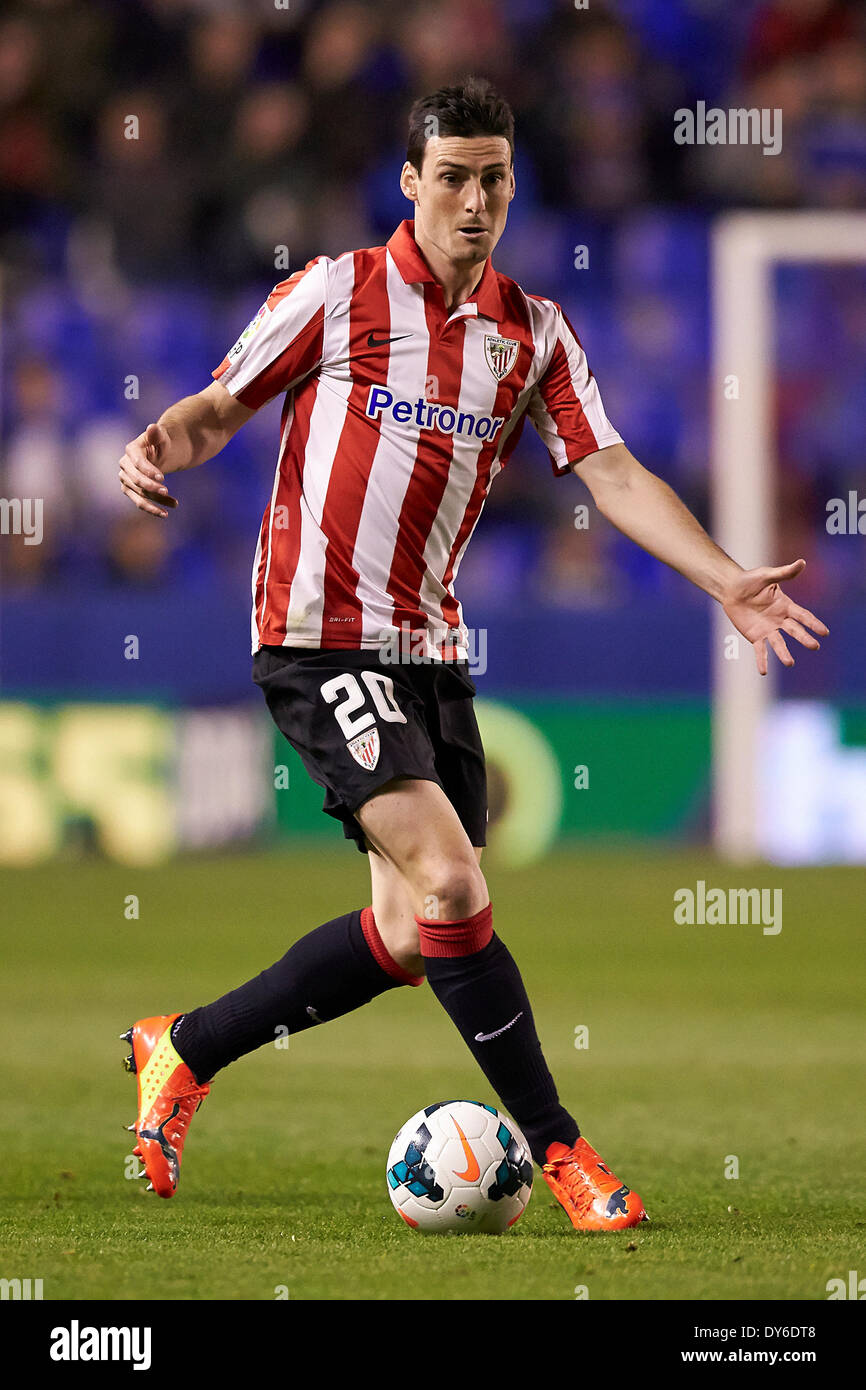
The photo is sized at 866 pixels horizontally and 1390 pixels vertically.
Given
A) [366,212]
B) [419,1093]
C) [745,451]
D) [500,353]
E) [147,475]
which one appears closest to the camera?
[147,475]

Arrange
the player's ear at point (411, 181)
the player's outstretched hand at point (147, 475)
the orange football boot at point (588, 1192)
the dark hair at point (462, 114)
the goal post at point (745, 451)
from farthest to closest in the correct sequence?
the goal post at point (745, 451)
the player's ear at point (411, 181)
the dark hair at point (462, 114)
the orange football boot at point (588, 1192)
the player's outstretched hand at point (147, 475)

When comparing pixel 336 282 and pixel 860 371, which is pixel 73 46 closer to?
pixel 860 371

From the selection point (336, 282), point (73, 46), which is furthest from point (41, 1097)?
point (73, 46)

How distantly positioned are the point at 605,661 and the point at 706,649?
610 mm

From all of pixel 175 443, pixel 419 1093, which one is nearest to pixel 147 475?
pixel 175 443

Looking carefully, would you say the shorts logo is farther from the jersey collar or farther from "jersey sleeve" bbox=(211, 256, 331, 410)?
the jersey collar

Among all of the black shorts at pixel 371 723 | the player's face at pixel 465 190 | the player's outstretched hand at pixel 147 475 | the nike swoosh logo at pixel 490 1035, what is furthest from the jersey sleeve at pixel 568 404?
the nike swoosh logo at pixel 490 1035

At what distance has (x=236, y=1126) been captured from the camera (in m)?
5.45

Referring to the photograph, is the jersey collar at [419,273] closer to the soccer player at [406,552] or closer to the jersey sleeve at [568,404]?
the soccer player at [406,552]

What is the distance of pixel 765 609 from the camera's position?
13.3ft

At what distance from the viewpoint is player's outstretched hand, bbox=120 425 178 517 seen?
3.82m

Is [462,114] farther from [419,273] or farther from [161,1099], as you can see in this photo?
[161,1099]

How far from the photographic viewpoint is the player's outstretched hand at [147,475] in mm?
3820

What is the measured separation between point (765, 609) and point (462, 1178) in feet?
4.23
